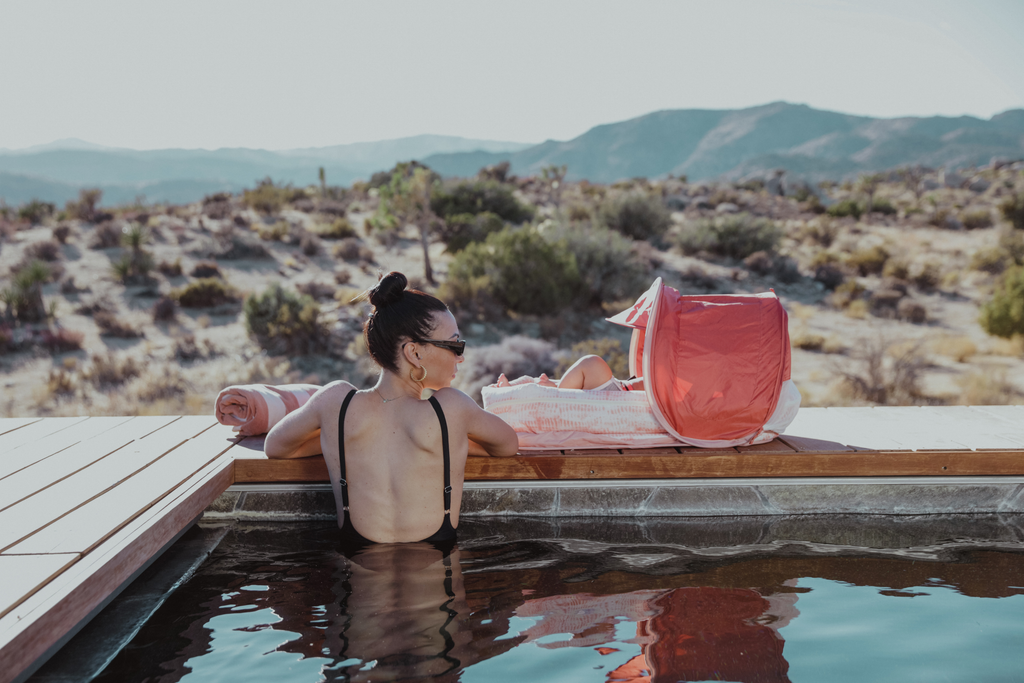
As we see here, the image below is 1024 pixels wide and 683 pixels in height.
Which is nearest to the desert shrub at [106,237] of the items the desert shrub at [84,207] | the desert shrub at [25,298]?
the desert shrub at [84,207]

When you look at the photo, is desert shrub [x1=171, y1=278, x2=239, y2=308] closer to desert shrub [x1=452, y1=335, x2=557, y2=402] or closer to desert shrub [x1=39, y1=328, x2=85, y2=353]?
desert shrub [x1=39, y1=328, x2=85, y2=353]

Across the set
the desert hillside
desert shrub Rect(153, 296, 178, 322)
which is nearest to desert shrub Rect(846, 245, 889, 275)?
the desert hillside

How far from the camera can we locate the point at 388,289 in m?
2.47

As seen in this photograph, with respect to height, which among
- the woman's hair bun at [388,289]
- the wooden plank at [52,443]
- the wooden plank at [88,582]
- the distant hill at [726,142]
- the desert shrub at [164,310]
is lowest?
the wooden plank at [88,582]

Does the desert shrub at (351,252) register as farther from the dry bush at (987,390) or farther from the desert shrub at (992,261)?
the desert shrub at (992,261)

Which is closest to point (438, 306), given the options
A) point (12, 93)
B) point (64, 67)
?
point (64, 67)

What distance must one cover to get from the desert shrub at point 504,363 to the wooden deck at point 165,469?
415cm

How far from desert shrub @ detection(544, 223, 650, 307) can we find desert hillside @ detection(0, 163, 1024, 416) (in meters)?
0.04

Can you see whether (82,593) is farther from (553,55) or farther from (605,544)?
(553,55)

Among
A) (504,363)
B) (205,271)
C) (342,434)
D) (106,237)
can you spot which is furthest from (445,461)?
(106,237)

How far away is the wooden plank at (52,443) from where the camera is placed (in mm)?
3444

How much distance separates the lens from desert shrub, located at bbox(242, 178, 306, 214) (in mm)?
21016

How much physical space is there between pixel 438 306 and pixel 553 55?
136 ft

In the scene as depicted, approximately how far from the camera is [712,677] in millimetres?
2266
